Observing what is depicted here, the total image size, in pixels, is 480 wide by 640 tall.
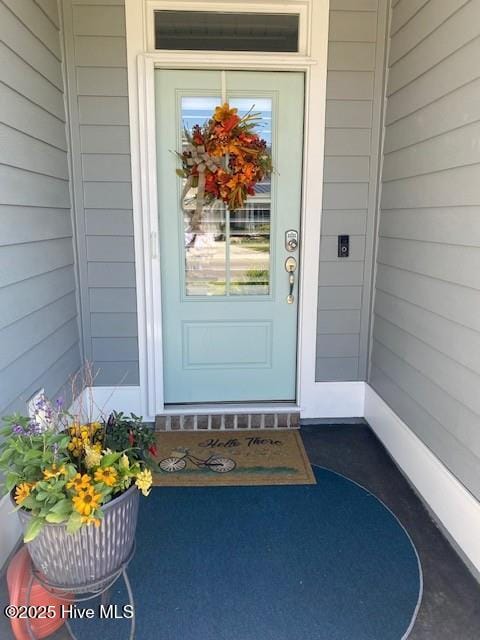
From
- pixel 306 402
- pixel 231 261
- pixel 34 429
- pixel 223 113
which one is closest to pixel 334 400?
pixel 306 402

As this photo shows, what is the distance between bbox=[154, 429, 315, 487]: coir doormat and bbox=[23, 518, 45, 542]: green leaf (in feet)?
3.65

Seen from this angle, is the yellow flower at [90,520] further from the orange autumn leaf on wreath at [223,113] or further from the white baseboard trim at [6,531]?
the orange autumn leaf on wreath at [223,113]

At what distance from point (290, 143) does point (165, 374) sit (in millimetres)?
1555

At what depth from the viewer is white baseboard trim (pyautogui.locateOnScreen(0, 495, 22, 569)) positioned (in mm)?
1772

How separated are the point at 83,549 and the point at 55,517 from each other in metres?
0.14

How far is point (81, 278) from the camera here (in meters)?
2.73

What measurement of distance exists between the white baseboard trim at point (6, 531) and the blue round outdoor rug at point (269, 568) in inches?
18.8

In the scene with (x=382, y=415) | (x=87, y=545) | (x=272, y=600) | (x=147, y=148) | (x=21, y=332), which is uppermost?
(x=147, y=148)

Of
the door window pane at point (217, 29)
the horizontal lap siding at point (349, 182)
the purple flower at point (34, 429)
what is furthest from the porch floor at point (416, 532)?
the door window pane at point (217, 29)

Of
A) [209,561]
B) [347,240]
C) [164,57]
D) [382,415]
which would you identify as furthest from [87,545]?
[164,57]

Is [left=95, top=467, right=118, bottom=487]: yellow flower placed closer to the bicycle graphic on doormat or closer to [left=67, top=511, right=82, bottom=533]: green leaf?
[left=67, top=511, right=82, bottom=533]: green leaf

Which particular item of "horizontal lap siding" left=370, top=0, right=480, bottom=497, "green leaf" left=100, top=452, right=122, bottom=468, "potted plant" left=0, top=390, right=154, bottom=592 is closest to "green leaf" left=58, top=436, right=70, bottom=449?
"potted plant" left=0, top=390, right=154, bottom=592

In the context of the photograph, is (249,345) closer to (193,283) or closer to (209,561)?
(193,283)

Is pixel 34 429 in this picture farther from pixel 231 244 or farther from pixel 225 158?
pixel 225 158
